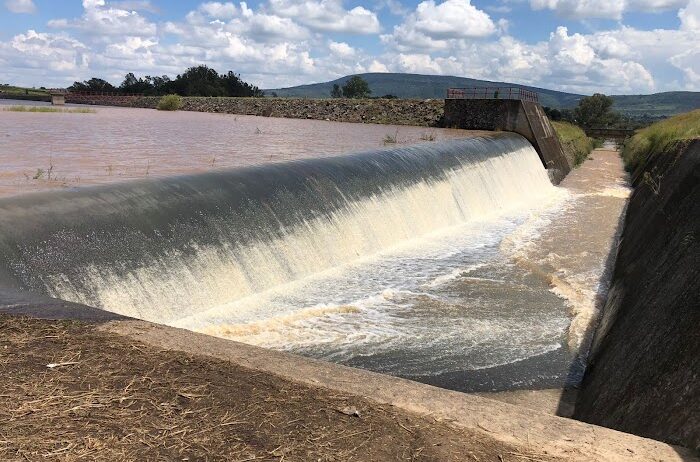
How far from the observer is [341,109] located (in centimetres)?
4994

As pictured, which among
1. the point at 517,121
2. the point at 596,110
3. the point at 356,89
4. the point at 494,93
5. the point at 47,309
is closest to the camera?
the point at 47,309

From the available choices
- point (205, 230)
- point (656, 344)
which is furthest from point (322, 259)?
point (656, 344)

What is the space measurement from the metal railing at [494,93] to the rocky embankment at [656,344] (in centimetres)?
2620

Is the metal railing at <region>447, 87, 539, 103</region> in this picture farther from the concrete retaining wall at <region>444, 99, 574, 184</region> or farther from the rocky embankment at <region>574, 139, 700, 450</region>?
the rocky embankment at <region>574, 139, 700, 450</region>

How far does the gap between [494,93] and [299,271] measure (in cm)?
3059

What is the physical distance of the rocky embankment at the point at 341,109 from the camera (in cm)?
4456

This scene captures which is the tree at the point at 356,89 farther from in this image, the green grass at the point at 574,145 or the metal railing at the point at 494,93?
the green grass at the point at 574,145

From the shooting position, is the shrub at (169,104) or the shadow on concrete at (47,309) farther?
the shrub at (169,104)

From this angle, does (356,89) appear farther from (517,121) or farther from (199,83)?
(517,121)

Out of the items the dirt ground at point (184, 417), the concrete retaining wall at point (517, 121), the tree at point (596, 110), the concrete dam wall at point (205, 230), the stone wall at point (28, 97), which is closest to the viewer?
the dirt ground at point (184, 417)

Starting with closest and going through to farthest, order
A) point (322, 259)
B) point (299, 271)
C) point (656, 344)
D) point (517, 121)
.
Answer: point (656, 344)
point (299, 271)
point (322, 259)
point (517, 121)

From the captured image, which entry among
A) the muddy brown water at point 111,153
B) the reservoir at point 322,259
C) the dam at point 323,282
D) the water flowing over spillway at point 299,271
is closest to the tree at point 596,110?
the muddy brown water at point 111,153

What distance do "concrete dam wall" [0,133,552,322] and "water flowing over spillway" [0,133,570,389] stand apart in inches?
0.9

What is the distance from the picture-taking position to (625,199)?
20.9 m
